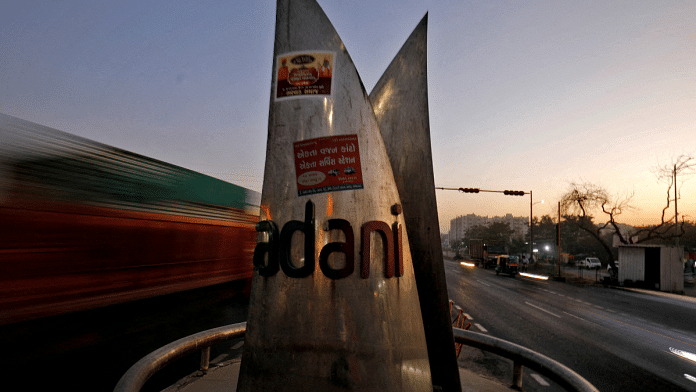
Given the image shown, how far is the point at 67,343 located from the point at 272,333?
6.94m

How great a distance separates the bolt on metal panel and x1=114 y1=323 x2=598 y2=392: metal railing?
2.50ft

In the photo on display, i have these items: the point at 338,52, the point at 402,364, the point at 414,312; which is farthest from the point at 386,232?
the point at 338,52

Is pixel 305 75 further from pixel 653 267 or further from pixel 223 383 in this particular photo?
pixel 653 267

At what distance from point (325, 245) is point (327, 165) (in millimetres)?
539

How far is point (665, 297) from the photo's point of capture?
61.3 feet

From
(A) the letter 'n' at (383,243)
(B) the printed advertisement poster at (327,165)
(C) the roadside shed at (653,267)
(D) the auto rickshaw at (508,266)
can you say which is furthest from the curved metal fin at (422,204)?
(D) the auto rickshaw at (508,266)

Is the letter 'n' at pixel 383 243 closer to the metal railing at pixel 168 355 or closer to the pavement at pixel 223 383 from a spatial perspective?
the metal railing at pixel 168 355

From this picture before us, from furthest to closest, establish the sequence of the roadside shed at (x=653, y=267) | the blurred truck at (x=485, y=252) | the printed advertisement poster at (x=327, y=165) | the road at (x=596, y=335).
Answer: the blurred truck at (x=485, y=252) < the roadside shed at (x=653, y=267) < the road at (x=596, y=335) < the printed advertisement poster at (x=327, y=165)

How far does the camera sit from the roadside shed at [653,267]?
20.9 metres

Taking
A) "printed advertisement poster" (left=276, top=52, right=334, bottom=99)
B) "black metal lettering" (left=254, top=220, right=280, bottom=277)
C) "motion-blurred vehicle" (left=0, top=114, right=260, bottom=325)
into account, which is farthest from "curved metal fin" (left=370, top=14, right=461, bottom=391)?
"motion-blurred vehicle" (left=0, top=114, right=260, bottom=325)

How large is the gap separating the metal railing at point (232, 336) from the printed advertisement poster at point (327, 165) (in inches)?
66.2

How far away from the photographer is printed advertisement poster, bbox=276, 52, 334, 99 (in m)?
2.37

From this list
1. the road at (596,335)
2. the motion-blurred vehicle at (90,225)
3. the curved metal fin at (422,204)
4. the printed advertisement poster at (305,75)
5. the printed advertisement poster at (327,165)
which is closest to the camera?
the printed advertisement poster at (327,165)

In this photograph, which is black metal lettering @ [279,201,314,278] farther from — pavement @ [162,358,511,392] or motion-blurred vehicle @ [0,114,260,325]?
motion-blurred vehicle @ [0,114,260,325]
